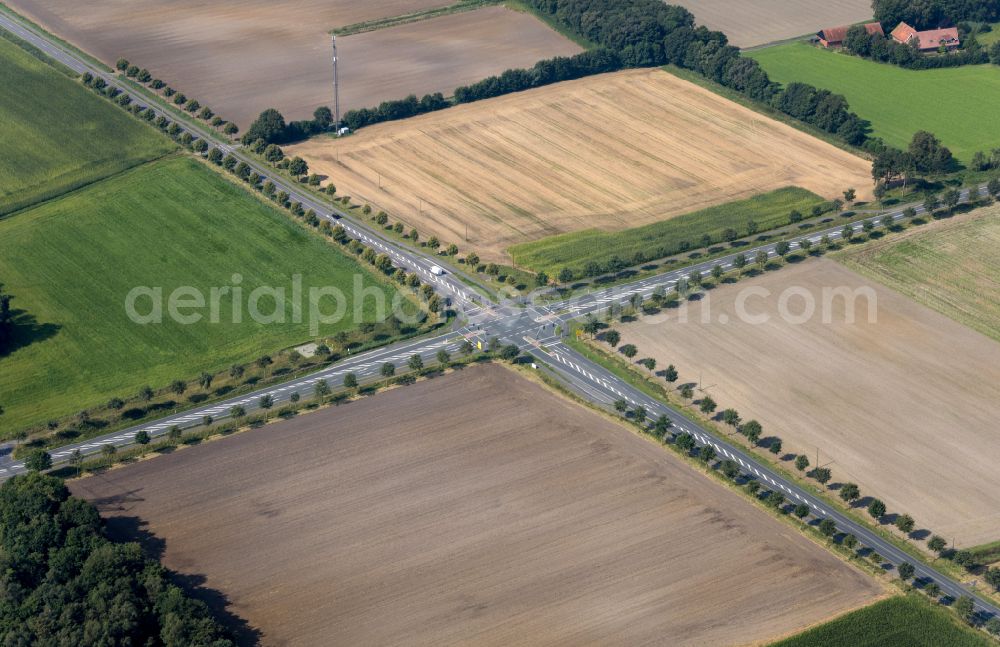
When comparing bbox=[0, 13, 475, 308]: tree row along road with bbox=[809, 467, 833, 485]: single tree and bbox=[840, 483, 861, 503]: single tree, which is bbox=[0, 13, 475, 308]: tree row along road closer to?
bbox=[809, 467, 833, 485]: single tree

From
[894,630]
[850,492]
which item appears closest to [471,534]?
[850,492]

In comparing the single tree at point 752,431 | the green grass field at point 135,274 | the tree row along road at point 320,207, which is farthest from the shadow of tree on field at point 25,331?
the single tree at point 752,431

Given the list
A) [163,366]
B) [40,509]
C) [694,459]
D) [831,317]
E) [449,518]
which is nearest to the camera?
[40,509]

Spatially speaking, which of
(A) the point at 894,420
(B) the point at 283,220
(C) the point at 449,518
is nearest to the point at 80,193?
(B) the point at 283,220

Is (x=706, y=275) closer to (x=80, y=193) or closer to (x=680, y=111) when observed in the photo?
(x=680, y=111)

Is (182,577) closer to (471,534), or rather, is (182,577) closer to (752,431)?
(471,534)

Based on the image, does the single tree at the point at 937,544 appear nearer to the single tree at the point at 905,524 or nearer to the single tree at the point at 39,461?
the single tree at the point at 905,524
